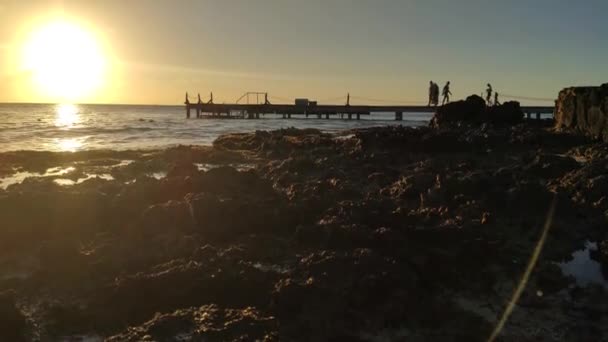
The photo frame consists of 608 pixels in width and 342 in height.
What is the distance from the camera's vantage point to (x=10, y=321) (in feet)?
17.6

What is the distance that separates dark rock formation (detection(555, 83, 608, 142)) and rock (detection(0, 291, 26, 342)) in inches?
612

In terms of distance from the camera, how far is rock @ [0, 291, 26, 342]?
17.1 ft

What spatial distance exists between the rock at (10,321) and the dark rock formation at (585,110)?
51.0 feet

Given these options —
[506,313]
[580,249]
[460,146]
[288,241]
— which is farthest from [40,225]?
[460,146]

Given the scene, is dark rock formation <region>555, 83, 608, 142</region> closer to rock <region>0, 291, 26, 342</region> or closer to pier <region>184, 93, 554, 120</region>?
rock <region>0, 291, 26, 342</region>

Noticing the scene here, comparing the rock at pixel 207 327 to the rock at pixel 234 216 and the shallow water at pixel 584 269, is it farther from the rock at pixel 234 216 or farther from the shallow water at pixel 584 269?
the shallow water at pixel 584 269

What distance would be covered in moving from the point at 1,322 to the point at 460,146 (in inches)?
509

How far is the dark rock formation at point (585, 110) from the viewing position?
16672mm

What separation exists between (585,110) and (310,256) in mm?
15770

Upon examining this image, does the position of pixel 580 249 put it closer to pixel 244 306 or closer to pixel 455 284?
pixel 455 284

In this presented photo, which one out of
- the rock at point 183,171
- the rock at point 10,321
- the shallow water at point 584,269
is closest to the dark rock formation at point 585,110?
the shallow water at point 584,269

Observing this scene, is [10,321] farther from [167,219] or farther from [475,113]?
[475,113]

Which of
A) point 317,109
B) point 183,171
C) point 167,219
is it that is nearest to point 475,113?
point 183,171

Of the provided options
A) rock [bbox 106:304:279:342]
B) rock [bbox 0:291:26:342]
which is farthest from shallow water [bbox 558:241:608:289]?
rock [bbox 0:291:26:342]
